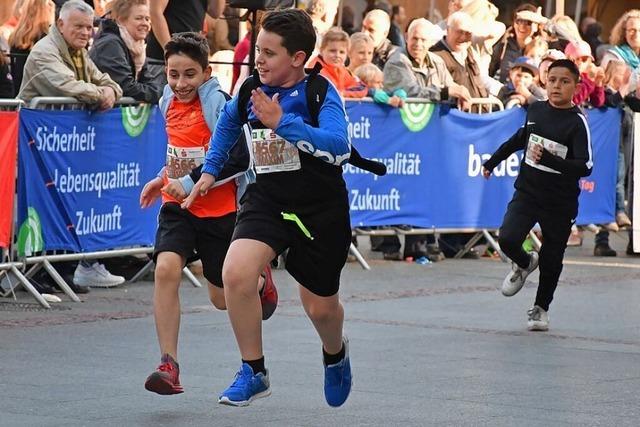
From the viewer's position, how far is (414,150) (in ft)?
47.6

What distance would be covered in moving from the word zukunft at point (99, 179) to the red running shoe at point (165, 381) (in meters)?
4.29

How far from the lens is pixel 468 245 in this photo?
15.4 m

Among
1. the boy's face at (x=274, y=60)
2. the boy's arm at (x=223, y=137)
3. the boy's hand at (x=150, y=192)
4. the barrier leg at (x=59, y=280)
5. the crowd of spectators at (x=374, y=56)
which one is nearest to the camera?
the boy's face at (x=274, y=60)

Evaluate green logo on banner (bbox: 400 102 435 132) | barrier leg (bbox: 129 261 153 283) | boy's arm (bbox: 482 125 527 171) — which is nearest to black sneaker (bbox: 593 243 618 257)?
green logo on banner (bbox: 400 102 435 132)

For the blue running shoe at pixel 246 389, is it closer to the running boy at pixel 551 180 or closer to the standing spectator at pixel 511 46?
the running boy at pixel 551 180

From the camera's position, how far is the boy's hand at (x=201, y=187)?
7.07 m

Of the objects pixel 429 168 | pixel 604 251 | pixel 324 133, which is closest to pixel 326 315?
pixel 324 133

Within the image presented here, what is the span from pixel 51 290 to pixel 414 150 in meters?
4.37

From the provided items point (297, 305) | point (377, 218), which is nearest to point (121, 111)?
point (297, 305)

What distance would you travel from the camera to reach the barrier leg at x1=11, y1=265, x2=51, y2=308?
10719 mm

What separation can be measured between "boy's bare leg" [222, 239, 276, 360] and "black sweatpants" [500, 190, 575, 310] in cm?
413

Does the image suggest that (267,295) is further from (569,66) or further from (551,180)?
(569,66)

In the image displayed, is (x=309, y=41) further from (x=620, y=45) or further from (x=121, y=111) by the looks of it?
(x=620, y=45)

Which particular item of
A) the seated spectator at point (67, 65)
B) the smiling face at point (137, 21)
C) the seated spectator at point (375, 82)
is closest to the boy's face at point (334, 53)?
the seated spectator at point (375, 82)
